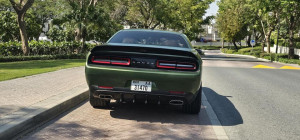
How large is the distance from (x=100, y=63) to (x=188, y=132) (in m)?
1.83

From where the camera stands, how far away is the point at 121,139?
14.7 ft

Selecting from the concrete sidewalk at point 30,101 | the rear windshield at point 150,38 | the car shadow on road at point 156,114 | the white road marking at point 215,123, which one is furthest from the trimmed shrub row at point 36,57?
the white road marking at point 215,123

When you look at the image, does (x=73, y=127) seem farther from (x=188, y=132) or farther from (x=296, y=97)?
(x=296, y=97)

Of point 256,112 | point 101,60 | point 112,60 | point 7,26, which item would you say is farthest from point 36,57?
point 7,26

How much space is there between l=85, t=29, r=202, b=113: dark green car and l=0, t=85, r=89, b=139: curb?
879 millimetres

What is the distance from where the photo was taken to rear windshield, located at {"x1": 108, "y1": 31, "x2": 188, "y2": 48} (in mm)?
6387

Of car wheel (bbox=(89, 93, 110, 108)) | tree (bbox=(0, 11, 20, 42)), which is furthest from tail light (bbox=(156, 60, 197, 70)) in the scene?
tree (bbox=(0, 11, 20, 42))

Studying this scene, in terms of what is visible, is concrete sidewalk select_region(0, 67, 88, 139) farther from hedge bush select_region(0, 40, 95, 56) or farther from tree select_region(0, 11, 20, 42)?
tree select_region(0, 11, 20, 42)

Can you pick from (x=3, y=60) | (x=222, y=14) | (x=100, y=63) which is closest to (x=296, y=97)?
(x=100, y=63)

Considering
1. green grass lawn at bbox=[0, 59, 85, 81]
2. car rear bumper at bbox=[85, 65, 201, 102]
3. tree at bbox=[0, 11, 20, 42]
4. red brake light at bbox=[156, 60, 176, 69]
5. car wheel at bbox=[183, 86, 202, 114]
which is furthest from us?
tree at bbox=[0, 11, 20, 42]

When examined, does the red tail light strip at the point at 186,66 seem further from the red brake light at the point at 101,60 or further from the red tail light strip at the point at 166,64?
the red brake light at the point at 101,60

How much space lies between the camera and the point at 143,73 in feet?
16.9

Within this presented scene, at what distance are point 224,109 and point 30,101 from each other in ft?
13.2

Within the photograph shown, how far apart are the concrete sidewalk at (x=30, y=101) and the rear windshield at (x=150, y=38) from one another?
5.32 feet
